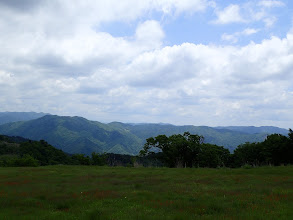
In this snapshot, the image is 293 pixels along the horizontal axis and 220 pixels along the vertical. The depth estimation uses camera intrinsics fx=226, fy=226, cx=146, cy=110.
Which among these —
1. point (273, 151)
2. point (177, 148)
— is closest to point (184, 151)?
point (177, 148)

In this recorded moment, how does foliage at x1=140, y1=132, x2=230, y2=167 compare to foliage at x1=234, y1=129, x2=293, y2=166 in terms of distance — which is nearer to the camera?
foliage at x1=234, y1=129, x2=293, y2=166

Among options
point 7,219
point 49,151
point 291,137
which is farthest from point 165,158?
point 49,151

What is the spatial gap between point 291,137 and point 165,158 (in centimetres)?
4461

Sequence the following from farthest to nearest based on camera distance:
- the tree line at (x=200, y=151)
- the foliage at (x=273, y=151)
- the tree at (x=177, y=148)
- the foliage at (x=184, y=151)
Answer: the tree at (x=177, y=148)
the foliage at (x=184, y=151)
the tree line at (x=200, y=151)
the foliage at (x=273, y=151)

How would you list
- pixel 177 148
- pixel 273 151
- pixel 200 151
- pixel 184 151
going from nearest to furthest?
pixel 273 151 < pixel 177 148 < pixel 200 151 < pixel 184 151

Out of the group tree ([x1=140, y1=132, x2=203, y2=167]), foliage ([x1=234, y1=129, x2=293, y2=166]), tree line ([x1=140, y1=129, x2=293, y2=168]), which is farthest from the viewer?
tree ([x1=140, y1=132, x2=203, y2=167])

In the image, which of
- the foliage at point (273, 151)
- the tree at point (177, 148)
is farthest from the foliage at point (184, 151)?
the foliage at point (273, 151)

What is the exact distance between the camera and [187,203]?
1772cm

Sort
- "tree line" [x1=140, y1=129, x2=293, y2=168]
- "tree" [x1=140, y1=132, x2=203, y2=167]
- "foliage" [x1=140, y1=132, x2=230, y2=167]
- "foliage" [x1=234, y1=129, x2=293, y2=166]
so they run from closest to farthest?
"foliage" [x1=234, y1=129, x2=293, y2=166], "tree line" [x1=140, y1=129, x2=293, y2=168], "foliage" [x1=140, y1=132, x2=230, y2=167], "tree" [x1=140, y1=132, x2=203, y2=167]

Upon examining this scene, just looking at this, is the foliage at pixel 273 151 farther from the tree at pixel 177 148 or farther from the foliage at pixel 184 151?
the tree at pixel 177 148

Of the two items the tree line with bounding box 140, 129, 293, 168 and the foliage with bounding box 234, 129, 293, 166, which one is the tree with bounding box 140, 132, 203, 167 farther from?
the foliage with bounding box 234, 129, 293, 166

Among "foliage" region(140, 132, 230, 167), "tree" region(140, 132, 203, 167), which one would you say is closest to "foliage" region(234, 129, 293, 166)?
"foliage" region(140, 132, 230, 167)

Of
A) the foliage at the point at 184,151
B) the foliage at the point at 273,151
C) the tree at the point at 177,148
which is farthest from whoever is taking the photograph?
the tree at the point at 177,148

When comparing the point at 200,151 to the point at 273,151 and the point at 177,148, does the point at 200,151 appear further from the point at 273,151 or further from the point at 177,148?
the point at 273,151
